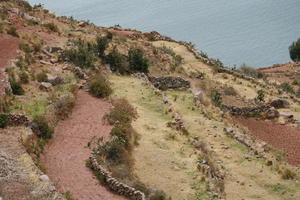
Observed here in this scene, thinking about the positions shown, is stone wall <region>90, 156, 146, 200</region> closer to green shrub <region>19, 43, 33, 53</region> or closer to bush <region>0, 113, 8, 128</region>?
bush <region>0, 113, 8, 128</region>

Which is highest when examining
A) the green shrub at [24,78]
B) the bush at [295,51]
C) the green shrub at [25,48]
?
the bush at [295,51]

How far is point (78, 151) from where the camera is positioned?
17.5m

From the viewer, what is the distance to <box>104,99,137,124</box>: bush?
20641 mm

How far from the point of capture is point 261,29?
9656 cm

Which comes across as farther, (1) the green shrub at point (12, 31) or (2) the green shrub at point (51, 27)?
(2) the green shrub at point (51, 27)

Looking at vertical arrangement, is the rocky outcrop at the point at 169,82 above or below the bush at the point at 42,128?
above

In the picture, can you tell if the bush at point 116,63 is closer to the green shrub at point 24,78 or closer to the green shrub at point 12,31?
the green shrub at point 12,31

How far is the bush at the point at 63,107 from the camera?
2073 cm

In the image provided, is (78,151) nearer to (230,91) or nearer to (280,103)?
(230,91)

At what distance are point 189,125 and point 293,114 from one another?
9764 mm

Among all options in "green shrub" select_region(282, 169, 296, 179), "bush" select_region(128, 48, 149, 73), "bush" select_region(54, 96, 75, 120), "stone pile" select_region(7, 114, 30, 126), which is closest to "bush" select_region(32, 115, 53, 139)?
"stone pile" select_region(7, 114, 30, 126)

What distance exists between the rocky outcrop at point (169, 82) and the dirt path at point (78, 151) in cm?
797

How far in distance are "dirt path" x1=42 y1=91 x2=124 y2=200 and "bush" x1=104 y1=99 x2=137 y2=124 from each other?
1.60ft

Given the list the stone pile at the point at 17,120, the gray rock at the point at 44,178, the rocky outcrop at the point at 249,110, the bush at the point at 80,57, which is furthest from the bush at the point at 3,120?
the rocky outcrop at the point at 249,110
